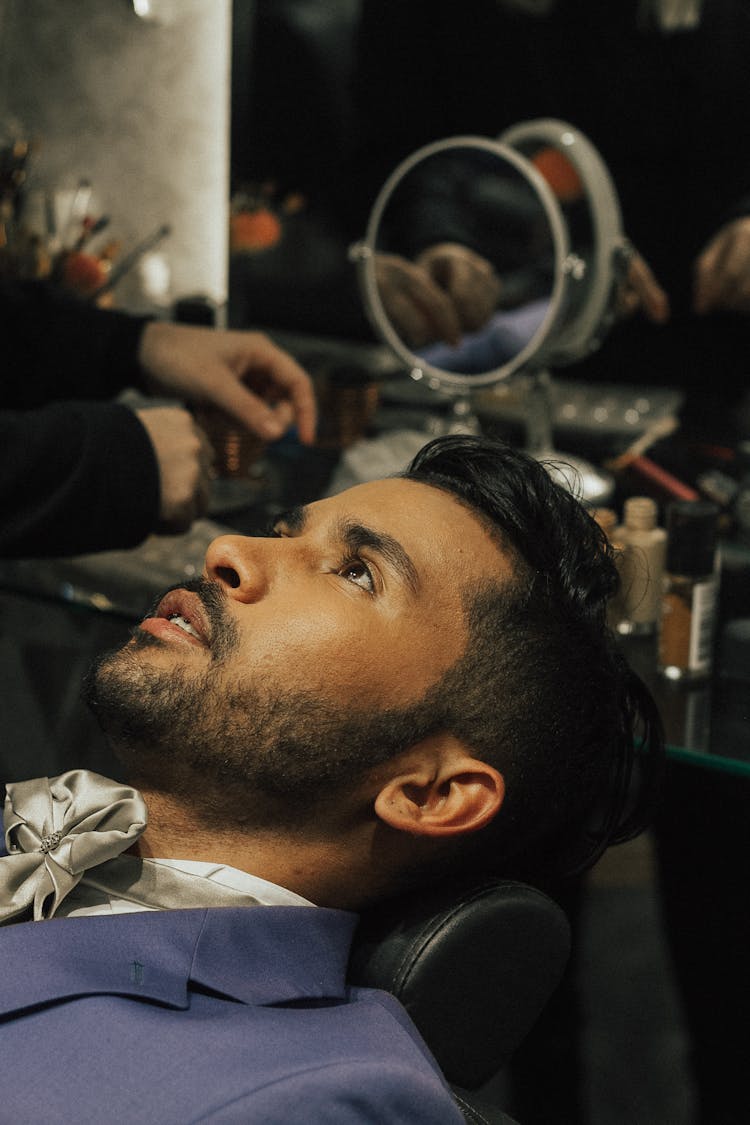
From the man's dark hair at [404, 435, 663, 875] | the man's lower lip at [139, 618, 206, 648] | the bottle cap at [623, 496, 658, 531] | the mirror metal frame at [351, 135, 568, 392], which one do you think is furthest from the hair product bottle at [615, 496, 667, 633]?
the man's lower lip at [139, 618, 206, 648]

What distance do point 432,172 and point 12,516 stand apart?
101cm

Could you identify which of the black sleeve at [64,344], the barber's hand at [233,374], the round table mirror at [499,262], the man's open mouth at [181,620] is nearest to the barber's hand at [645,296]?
the round table mirror at [499,262]

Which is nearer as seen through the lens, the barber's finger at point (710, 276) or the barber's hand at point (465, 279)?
the barber's hand at point (465, 279)

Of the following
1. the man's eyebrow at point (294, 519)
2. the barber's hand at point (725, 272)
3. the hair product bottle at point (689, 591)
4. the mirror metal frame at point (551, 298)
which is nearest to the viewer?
the man's eyebrow at point (294, 519)

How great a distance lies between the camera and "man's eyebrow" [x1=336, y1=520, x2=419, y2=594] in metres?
1.28

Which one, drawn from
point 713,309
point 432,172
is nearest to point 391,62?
point 432,172

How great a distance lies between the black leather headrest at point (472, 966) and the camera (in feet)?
3.85

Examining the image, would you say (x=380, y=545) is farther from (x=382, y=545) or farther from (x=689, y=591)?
(x=689, y=591)

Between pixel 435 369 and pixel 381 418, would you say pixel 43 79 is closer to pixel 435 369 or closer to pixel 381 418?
pixel 381 418

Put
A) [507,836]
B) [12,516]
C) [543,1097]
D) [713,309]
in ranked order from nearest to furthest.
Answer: [507,836]
[12,516]
[543,1097]
[713,309]

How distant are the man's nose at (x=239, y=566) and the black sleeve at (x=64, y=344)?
35.0 inches

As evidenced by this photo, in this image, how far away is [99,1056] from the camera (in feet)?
3.35

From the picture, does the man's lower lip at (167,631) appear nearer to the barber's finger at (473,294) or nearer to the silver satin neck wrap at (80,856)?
the silver satin neck wrap at (80,856)

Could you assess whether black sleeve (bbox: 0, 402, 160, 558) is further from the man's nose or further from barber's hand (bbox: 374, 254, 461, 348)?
barber's hand (bbox: 374, 254, 461, 348)
